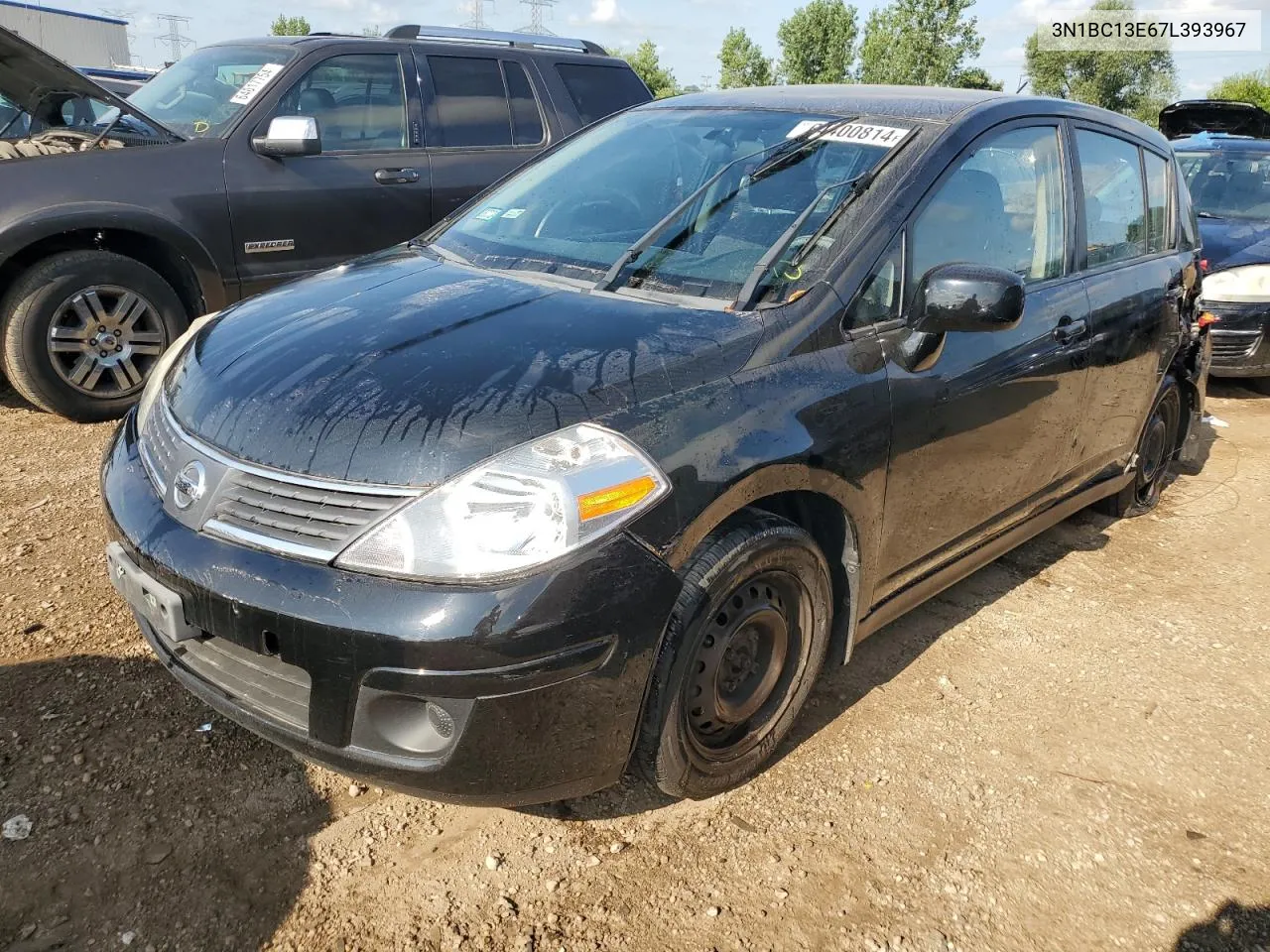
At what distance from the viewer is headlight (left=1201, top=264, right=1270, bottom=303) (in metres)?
6.71

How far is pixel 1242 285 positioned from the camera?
6.74 metres

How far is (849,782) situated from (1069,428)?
1.61 metres

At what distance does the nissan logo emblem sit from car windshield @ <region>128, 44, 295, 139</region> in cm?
360

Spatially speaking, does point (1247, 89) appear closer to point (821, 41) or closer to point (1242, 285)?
point (821, 41)

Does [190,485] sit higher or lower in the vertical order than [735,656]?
higher

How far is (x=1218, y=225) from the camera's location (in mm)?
7449

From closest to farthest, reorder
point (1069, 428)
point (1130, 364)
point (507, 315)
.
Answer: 1. point (507, 315)
2. point (1069, 428)
3. point (1130, 364)

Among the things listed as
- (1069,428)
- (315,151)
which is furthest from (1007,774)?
(315,151)

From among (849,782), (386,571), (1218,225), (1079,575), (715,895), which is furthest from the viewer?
(1218,225)

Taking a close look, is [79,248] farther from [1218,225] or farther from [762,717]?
[1218,225]

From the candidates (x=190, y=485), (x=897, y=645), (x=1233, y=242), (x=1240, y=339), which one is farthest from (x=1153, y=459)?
(x=190, y=485)

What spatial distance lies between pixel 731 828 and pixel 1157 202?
10.7ft

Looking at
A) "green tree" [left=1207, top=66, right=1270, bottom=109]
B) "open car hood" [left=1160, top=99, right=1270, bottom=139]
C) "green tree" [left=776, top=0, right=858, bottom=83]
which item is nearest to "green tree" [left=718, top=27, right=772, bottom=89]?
"green tree" [left=776, top=0, right=858, bottom=83]

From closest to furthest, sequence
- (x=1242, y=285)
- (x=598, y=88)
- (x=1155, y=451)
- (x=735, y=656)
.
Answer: (x=735, y=656) → (x=1155, y=451) → (x=598, y=88) → (x=1242, y=285)
